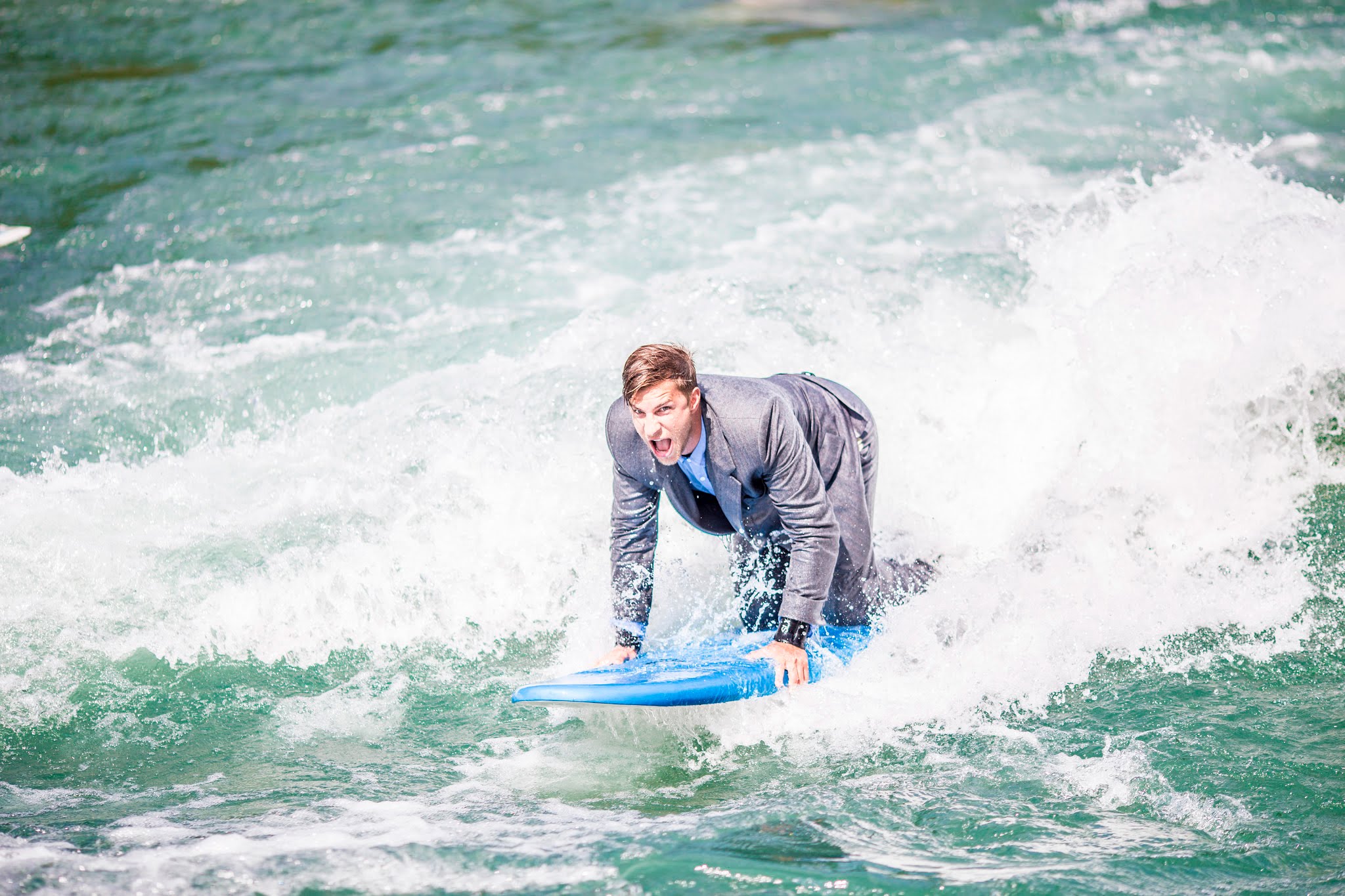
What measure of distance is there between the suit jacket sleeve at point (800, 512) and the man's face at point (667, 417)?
0.25m

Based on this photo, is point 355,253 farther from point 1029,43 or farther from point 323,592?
point 1029,43

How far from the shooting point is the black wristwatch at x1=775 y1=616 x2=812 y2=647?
407 centimetres

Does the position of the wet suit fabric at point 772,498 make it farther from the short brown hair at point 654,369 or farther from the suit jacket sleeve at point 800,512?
the short brown hair at point 654,369

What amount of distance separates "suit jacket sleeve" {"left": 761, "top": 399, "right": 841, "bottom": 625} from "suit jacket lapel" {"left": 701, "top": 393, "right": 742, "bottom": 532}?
0.11 metres

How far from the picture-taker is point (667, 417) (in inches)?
145

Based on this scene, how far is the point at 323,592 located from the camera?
17.5 feet

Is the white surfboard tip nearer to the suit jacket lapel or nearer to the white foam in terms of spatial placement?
the white foam

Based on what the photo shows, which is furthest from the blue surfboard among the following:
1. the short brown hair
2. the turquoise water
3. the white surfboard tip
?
the white surfboard tip

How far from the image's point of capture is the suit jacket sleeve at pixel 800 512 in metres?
3.84

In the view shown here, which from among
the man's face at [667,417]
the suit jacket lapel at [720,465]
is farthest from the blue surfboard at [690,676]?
the man's face at [667,417]

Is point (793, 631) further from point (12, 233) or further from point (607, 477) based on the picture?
point (12, 233)

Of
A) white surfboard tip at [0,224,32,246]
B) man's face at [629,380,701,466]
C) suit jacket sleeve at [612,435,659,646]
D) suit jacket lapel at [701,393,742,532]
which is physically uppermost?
white surfboard tip at [0,224,32,246]

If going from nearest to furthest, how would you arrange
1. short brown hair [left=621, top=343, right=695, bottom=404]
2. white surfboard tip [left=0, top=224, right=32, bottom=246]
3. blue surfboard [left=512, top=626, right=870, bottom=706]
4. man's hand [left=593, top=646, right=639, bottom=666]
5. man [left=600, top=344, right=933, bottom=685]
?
short brown hair [left=621, top=343, right=695, bottom=404], man [left=600, top=344, right=933, bottom=685], blue surfboard [left=512, top=626, right=870, bottom=706], man's hand [left=593, top=646, right=639, bottom=666], white surfboard tip [left=0, top=224, right=32, bottom=246]

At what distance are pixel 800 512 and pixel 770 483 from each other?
5.4 inches
